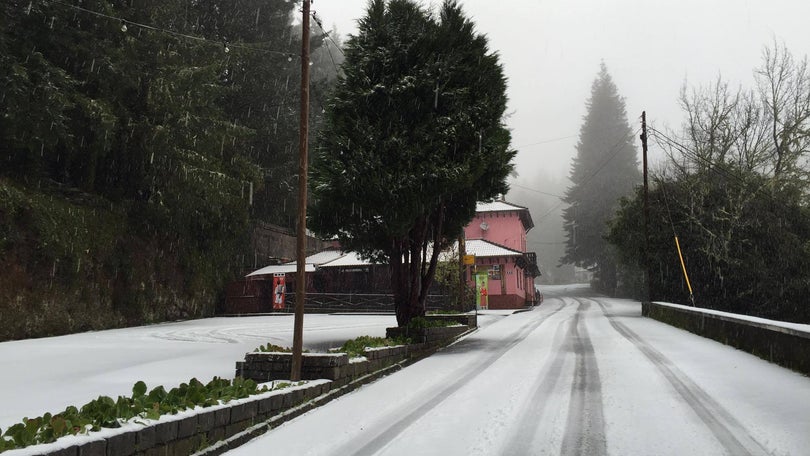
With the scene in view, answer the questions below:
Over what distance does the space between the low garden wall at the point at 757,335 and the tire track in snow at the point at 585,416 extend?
325cm

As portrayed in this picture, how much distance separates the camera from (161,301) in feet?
76.4

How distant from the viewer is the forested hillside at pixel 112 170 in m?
16.3

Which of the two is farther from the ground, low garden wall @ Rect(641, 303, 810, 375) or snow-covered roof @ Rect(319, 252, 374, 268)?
snow-covered roof @ Rect(319, 252, 374, 268)

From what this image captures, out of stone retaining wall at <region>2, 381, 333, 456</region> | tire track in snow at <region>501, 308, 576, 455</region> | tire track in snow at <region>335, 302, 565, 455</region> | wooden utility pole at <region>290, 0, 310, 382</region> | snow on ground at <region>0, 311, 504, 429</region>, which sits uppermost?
wooden utility pole at <region>290, 0, 310, 382</region>

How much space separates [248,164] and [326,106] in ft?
47.0

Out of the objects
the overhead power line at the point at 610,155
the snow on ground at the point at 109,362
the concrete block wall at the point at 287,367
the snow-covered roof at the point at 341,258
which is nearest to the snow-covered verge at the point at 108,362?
the snow on ground at the point at 109,362

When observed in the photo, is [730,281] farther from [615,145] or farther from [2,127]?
[615,145]

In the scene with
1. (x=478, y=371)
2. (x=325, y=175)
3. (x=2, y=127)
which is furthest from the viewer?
Result: (x=2, y=127)

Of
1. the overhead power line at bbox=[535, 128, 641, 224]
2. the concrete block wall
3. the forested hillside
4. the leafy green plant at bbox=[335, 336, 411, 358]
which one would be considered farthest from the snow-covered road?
the overhead power line at bbox=[535, 128, 641, 224]

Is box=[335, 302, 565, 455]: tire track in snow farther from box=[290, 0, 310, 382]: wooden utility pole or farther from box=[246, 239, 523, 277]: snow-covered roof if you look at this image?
box=[246, 239, 523, 277]: snow-covered roof

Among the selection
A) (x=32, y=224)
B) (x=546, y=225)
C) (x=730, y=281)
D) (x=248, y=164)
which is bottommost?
(x=730, y=281)

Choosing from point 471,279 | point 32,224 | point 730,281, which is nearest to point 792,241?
point 730,281

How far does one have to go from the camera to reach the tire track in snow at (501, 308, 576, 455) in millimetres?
5064

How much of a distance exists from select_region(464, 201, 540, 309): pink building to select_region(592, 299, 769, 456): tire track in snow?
2237 cm
